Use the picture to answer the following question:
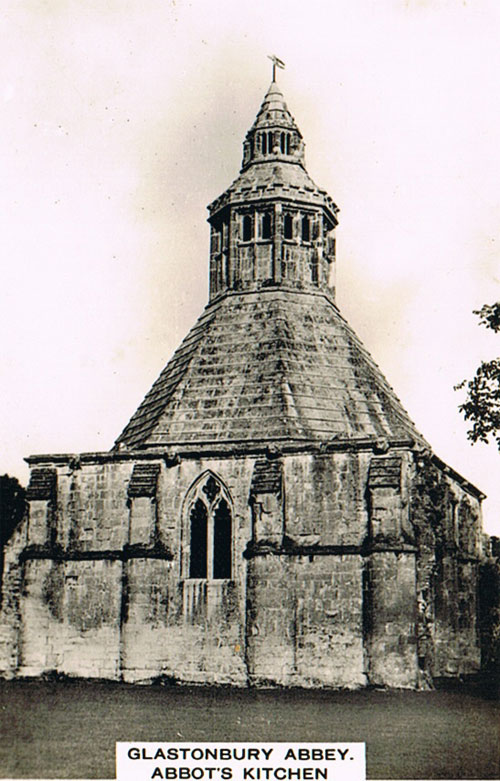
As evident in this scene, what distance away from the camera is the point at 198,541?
29.4 metres

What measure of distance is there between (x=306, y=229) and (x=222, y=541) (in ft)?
39.6

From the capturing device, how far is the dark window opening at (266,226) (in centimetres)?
3653

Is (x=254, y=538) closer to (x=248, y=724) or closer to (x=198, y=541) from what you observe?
(x=198, y=541)

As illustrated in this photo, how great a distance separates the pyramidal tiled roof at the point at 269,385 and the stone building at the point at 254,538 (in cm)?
6

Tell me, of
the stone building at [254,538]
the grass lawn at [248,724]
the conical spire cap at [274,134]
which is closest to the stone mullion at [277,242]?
the stone building at [254,538]

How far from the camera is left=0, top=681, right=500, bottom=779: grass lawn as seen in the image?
16.6 m

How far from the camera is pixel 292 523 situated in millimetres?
28312

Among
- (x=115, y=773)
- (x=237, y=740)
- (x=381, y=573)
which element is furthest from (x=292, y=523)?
(x=115, y=773)

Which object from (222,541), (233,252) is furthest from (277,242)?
(222,541)

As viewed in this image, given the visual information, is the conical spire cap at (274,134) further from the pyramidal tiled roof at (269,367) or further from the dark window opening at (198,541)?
the dark window opening at (198,541)

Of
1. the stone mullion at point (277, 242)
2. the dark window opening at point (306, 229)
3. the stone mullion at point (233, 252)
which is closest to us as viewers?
the stone mullion at point (277, 242)

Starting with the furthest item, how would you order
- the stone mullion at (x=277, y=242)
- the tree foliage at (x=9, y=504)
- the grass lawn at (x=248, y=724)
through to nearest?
the tree foliage at (x=9, y=504), the stone mullion at (x=277, y=242), the grass lawn at (x=248, y=724)

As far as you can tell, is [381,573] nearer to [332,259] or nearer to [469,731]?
[469,731]

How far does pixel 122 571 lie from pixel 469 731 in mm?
12335
